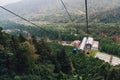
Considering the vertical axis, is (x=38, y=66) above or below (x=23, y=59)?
below

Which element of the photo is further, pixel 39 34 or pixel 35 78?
Result: pixel 39 34

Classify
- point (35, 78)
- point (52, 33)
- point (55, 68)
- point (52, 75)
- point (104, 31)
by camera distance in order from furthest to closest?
1. point (104, 31)
2. point (52, 33)
3. point (55, 68)
4. point (52, 75)
5. point (35, 78)

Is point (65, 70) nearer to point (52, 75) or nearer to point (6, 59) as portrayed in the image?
point (52, 75)

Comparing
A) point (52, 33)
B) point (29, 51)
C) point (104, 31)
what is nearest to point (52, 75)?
point (29, 51)

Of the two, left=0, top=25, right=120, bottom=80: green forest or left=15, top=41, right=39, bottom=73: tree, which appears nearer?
left=0, top=25, right=120, bottom=80: green forest

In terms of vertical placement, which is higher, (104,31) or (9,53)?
(9,53)

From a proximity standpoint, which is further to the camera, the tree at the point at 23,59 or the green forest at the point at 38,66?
the tree at the point at 23,59

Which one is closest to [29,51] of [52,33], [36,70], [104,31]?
[36,70]

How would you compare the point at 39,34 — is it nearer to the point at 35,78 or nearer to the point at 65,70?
the point at 65,70

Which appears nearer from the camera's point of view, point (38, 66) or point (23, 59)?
point (23, 59)

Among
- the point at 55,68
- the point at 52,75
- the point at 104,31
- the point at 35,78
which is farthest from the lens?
the point at 104,31
